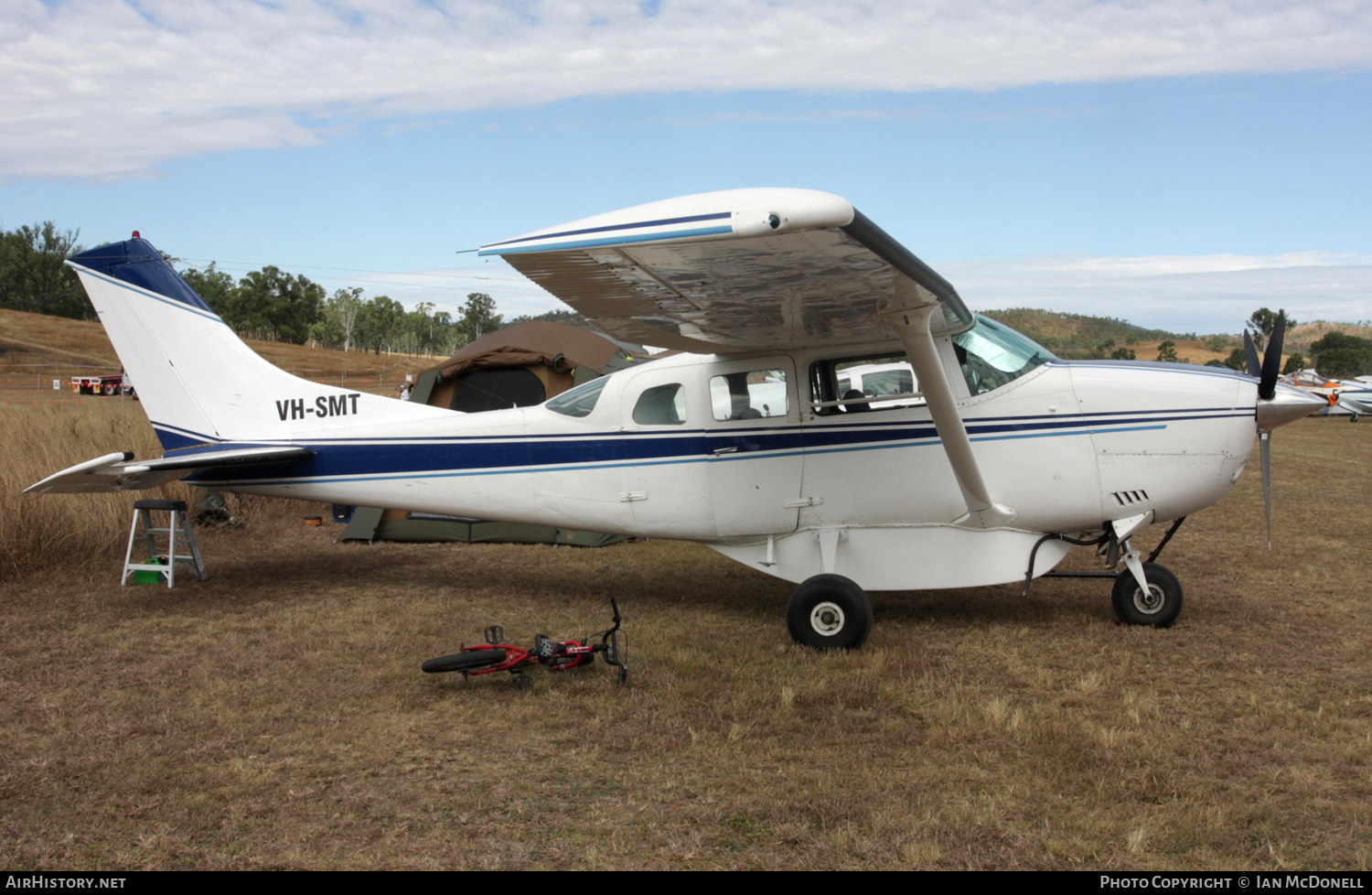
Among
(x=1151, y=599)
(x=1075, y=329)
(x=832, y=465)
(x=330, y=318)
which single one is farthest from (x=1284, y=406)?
(x=330, y=318)

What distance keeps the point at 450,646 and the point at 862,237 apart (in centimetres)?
387

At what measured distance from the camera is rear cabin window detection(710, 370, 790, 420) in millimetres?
6574

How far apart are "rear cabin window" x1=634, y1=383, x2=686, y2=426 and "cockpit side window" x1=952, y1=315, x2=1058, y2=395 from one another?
205 centimetres

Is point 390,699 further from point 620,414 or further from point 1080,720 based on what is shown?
point 1080,720

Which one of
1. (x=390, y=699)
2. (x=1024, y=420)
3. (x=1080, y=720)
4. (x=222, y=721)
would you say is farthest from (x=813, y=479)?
(x=222, y=721)

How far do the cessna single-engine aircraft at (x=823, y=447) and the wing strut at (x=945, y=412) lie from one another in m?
0.01

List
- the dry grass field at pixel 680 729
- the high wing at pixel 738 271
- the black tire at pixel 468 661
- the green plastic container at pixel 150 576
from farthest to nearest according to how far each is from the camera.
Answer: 1. the green plastic container at pixel 150 576
2. the black tire at pixel 468 661
3. the high wing at pixel 738 271
4. the dry grass field at pixel 680 729

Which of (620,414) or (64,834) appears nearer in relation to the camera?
(64,834)

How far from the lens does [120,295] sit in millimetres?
7773

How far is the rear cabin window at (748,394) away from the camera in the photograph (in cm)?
657

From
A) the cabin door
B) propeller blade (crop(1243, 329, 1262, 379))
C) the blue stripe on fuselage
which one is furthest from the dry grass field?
propeller blade (crop(1243, 329, 1262, 379))

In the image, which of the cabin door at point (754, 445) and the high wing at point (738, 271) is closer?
the high wing at point (738, 271)

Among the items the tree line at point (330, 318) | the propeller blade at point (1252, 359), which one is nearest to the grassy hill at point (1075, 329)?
the tree line at point (330, 318)

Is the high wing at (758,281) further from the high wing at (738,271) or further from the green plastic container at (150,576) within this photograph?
the green plastic container at (150,576)
